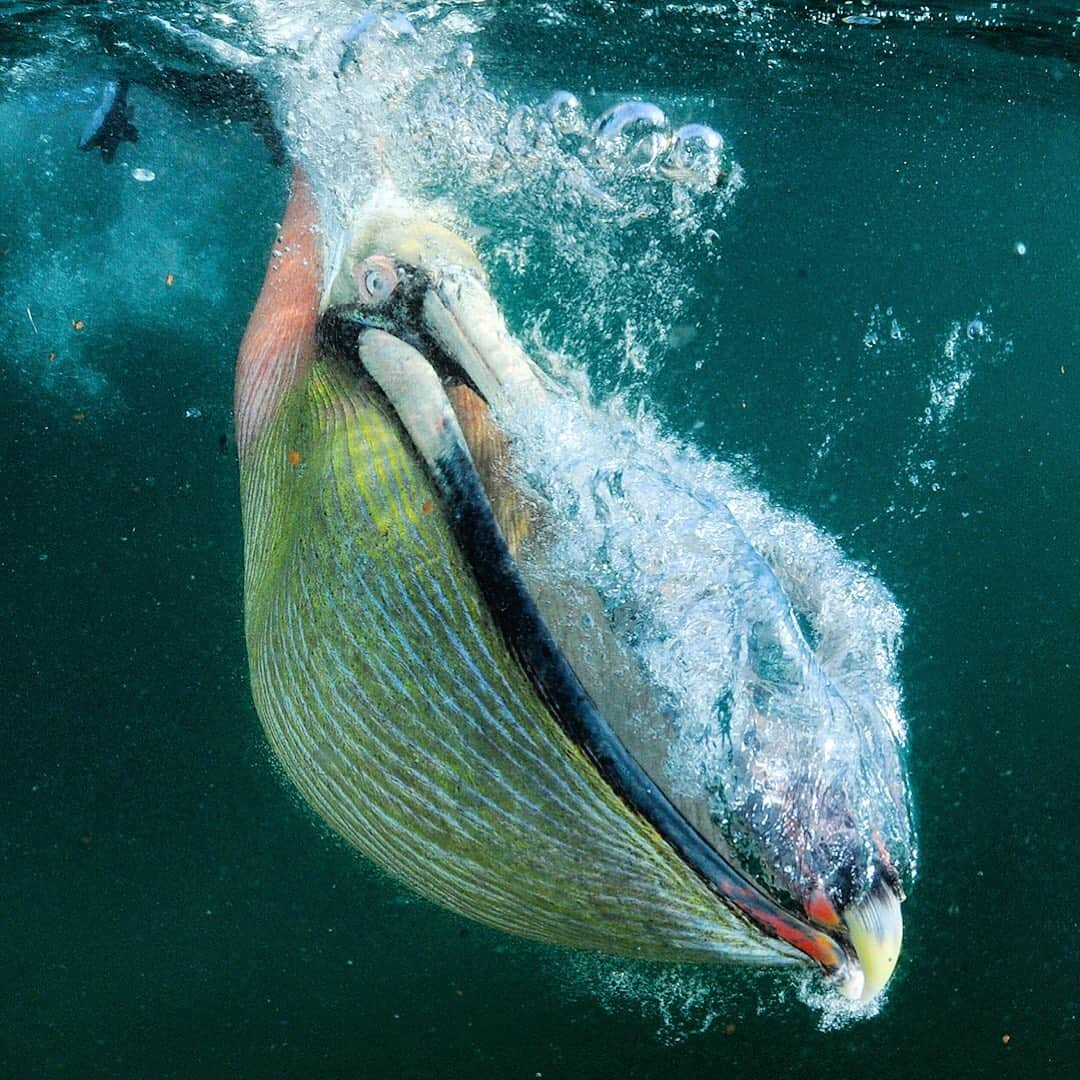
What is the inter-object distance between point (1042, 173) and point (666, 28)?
6.13 ft

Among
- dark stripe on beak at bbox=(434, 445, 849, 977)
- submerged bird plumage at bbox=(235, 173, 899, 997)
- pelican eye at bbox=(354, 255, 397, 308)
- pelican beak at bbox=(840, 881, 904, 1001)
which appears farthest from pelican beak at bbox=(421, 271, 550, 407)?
pelican beak at bbox=(840, 881, 904, 1001)

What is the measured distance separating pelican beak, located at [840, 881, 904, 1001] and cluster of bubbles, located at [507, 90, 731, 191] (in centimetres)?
195

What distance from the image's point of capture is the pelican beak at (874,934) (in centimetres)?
99

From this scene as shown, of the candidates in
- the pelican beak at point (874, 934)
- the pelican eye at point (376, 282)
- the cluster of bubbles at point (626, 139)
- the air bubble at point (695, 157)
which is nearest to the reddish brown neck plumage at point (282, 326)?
the pelican eye at point (376, 282)

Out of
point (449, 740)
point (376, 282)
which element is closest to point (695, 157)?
point (376, 282)

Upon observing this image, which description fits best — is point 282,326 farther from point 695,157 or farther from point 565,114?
point 695,157

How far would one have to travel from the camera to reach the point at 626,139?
2396 millimetres

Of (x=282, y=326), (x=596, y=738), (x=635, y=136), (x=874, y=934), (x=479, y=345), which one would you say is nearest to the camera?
(x=596, y=738)

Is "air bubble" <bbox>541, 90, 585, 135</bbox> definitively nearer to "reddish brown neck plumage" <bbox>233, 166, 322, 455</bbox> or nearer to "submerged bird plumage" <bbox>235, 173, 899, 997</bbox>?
"reddish brown neck plumage" <bbox>233, 166, 322, 455</bbox>

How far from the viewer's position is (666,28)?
8.46ft

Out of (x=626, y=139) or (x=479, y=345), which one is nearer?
(x=479, y=345)

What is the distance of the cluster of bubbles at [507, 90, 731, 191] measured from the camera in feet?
7.89

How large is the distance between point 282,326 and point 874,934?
5.54ft

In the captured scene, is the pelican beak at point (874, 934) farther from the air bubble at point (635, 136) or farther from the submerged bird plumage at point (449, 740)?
the air bubble at point (635, 136)
